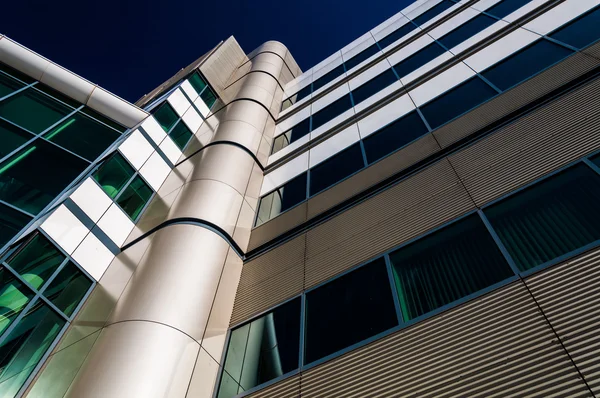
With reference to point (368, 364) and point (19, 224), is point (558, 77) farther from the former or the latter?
point (19, 224)

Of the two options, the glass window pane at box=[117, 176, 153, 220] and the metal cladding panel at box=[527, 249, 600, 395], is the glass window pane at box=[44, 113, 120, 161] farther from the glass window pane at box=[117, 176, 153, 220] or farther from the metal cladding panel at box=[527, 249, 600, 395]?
the metal cladding panel at box=[527, 249, 600, 395]

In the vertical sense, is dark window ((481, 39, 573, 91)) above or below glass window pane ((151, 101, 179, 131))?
below

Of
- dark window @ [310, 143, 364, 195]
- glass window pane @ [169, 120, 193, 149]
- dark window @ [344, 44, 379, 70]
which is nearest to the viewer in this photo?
dark window @ [310, 143, 364, 195]

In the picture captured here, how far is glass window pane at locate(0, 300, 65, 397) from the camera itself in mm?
7338

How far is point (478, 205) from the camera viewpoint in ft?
25.1

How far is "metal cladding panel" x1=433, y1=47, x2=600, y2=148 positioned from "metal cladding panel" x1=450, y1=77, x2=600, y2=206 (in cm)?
77

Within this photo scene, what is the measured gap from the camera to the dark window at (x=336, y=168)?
40.9ft

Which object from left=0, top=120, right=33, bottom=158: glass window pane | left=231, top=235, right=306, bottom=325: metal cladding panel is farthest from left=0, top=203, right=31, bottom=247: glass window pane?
left=231, top=235, right=306, bottom=325: metal cladding panel

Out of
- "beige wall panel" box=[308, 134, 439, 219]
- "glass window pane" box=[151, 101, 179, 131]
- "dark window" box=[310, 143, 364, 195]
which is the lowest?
"dark window" box=[310, 143, 364, 195]

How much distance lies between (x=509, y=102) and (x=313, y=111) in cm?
971

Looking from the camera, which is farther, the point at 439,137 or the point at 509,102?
the point at 439,137

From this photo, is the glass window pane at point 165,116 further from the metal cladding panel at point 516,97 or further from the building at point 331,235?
the metal cladding panel at point 516,97

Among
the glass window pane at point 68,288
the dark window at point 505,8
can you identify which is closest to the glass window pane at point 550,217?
the glass window pane at point 68,288

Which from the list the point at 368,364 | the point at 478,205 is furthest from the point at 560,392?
the point at 478,205
